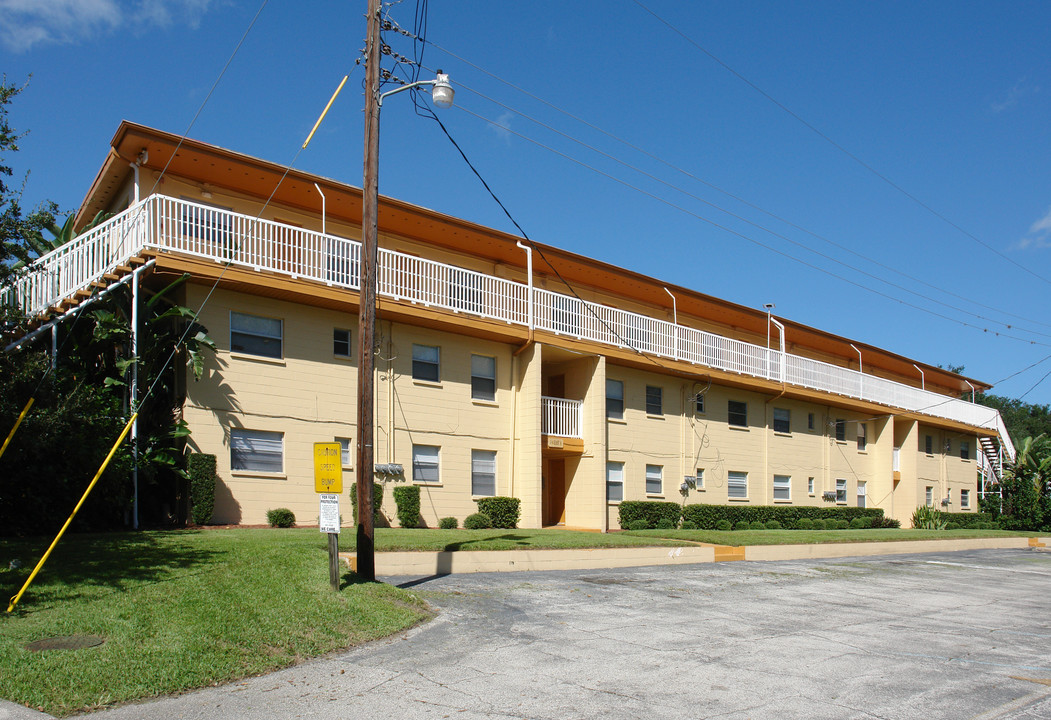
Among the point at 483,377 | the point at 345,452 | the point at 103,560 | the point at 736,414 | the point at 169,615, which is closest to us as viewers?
the point at 169,615

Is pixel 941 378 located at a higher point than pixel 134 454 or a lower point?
higher

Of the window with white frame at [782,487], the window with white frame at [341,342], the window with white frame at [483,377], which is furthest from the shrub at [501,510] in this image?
the window with white frame at [782,487]

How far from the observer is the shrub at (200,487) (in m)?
16.9

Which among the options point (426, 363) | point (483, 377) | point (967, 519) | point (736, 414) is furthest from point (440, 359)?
point (967, 519)

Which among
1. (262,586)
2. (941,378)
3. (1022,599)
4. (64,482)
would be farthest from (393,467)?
(941,378)

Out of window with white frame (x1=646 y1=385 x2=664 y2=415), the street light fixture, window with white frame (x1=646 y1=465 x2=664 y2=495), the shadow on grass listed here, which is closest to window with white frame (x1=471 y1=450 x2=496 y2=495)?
window with white frame (x1=646 y1=465 x2=664 y2=495)

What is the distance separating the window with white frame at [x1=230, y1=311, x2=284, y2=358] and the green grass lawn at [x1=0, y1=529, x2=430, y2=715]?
6.28m

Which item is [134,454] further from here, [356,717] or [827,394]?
[827,394]

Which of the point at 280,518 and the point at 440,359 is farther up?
the point at 440,359

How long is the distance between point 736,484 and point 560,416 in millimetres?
9383

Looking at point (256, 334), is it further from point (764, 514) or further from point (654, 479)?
point (764, 514)

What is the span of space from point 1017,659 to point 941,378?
1700 inches

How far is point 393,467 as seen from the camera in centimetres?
2041

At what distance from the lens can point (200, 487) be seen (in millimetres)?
16906
